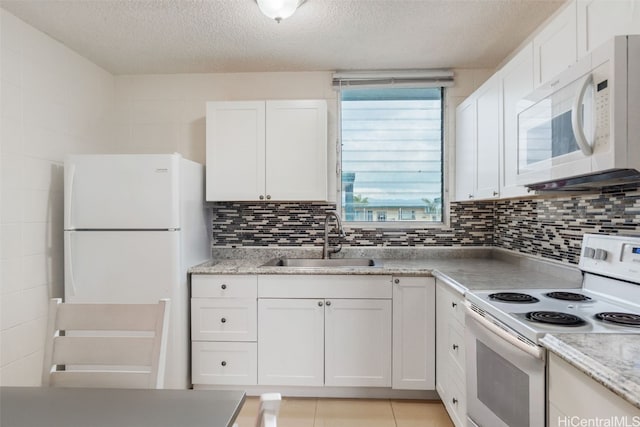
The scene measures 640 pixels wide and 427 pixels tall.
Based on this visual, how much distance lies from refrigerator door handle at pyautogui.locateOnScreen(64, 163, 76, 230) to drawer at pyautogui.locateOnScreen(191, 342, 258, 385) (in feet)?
3.58

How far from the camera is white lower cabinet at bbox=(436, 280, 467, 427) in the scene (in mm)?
1806

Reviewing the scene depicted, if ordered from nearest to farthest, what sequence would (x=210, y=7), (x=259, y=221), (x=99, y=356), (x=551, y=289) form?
(x=99, y=356) → (x=551, y=289) → (x=210, y=7) → (x=259, y=221)

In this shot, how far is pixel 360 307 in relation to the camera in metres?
2.30

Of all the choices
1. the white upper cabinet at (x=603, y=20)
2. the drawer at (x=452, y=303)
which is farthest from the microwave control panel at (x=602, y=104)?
the drawer at (x=452, y=303)

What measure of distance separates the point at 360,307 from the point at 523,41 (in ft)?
6.75

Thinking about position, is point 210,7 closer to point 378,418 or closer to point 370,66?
point 370,66

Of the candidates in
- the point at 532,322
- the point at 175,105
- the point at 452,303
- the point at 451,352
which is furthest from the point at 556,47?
the point at 175,105

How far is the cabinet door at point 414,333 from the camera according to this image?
2268 millimetres

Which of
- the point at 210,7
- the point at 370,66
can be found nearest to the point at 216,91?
the point at 210,7

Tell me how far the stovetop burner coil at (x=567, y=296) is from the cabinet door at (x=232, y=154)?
1.87 metres

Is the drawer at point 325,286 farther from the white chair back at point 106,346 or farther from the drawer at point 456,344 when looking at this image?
the white chair back at point 106,346

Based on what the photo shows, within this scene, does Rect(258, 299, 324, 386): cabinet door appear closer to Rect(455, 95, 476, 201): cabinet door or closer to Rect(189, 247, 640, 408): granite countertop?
Rect(189, 247, 640, 408): granite countertop

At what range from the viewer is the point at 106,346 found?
123 cm

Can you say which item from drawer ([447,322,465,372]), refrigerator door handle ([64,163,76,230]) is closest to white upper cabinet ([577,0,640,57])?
drawer ([447,322,465,372])
